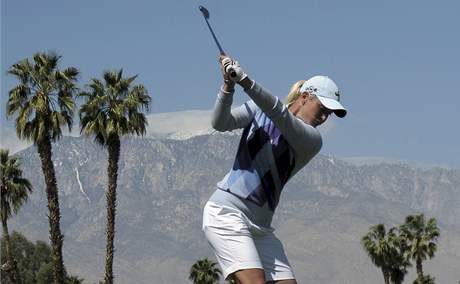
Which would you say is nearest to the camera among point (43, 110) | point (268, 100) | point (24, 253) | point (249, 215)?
point (268, 100)

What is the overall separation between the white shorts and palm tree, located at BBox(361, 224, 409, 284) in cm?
7869

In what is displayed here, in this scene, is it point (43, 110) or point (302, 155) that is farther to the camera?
point (43, 110)

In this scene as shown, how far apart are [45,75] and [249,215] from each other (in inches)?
1409

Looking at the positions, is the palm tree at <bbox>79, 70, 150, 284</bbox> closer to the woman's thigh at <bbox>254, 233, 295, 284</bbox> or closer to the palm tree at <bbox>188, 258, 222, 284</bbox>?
the woman's thigh at <bbox>254, 233, 295, 284</bbox>

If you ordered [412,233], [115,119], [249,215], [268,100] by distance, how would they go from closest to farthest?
1. [268,100]
2. [249,215]
3. [115,119]
4. [412,233]

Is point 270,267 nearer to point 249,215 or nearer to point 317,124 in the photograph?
point 249,215

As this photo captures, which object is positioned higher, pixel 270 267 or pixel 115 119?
pixel 115 119

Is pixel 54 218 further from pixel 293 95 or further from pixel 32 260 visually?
pixel 32 260

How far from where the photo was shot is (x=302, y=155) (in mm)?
7098

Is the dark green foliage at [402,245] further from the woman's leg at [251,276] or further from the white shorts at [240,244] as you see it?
the woman's leg at [251,276]

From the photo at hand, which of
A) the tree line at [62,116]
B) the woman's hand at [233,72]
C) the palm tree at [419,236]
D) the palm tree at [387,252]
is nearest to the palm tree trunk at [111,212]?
the tree line at [62,116]

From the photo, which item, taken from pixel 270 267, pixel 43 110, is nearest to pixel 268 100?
pixel 270 267

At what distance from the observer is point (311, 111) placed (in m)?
7.05

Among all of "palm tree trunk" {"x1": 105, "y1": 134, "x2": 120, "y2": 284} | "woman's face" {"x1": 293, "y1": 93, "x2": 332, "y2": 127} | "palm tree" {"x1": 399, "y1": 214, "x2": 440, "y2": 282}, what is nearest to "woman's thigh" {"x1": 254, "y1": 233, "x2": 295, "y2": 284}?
"woman's face" {"x1": 293, "y1": 93, "x2": 332, "y2": 127}
